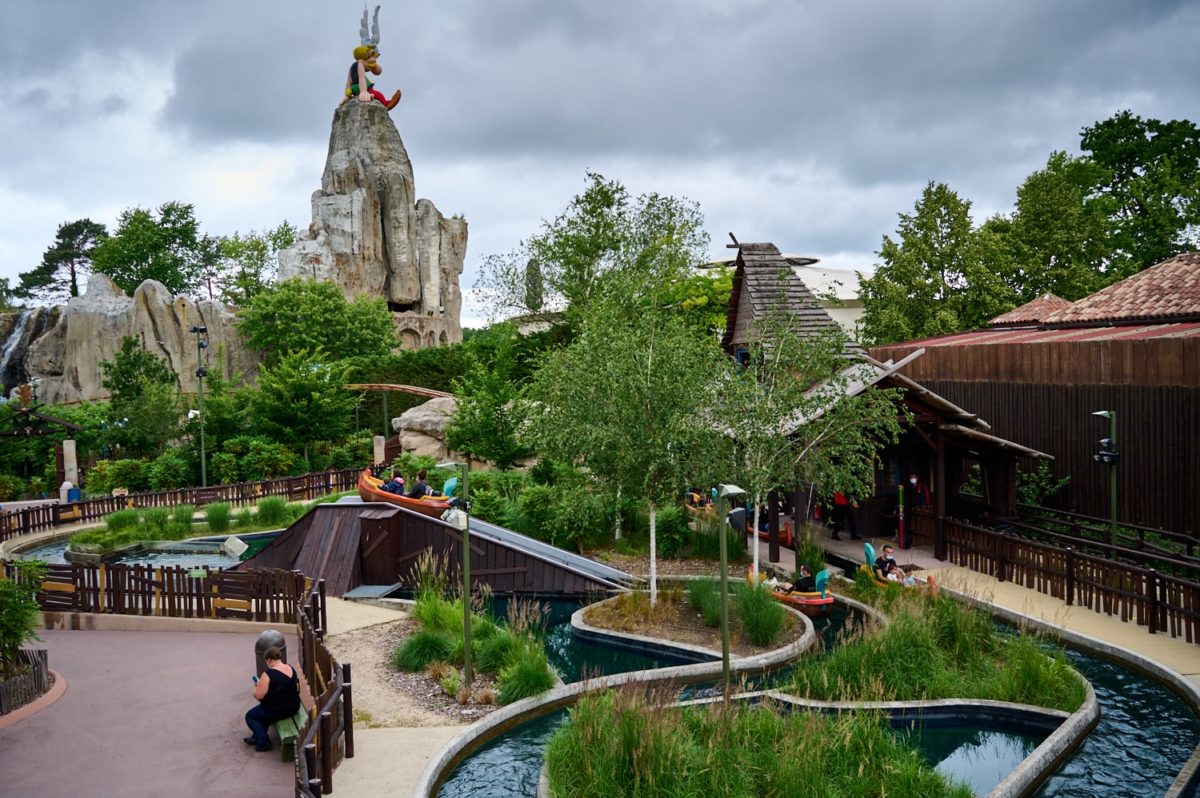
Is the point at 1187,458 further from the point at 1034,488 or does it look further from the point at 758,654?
the point at 758,654

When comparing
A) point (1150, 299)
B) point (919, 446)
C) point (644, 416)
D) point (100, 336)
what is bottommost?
point (919, 446)

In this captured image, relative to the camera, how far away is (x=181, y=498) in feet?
90.8

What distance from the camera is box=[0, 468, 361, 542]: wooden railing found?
24.4 meters

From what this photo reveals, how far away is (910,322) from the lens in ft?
110

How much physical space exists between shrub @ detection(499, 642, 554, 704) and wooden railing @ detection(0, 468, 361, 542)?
18717mm

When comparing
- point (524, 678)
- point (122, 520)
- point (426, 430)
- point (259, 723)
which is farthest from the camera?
point (426, 430)

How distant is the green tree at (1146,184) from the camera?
3684cm

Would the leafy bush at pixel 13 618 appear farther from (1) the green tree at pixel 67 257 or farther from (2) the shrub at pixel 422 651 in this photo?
(1) the green tree at pixel 67 257

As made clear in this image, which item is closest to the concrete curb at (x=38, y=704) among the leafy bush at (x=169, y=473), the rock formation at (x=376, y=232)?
the leafy bush at (x=169, y=473)

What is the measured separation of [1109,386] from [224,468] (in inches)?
1048

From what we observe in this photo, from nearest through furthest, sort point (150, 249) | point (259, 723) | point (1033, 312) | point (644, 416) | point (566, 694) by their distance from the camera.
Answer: point (259, 723) < point (566, 694) < point (644, 416) < point (1033, 312) < point (150, 249)

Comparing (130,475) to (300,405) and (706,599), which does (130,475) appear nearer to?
(300,405)

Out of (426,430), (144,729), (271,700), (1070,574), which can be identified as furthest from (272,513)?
(1070,574)

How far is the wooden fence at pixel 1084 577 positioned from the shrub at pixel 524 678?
881cm
